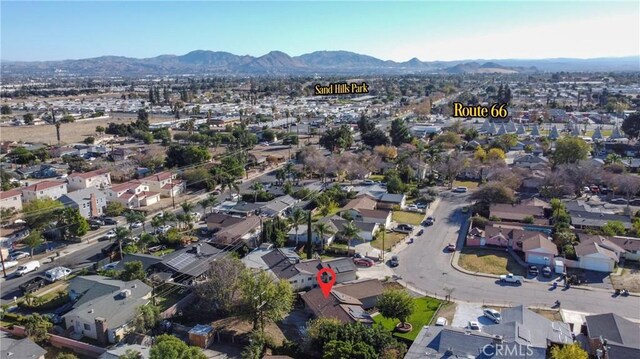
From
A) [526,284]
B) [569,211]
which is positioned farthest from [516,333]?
[569,211]

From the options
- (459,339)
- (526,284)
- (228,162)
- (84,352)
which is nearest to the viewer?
(459,339)

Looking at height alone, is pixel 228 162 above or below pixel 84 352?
above

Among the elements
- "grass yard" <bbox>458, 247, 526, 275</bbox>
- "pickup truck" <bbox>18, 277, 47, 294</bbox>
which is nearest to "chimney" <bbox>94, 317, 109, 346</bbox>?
"pickup truck" <bbox>18, 277, 47, 294</bbox>

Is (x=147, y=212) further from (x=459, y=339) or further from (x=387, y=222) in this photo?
(x=459, y=339)

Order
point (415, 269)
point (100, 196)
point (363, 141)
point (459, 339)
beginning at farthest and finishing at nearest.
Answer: point (363, 141) < point (100, 196) < point (415, 269) < point (459, 339)

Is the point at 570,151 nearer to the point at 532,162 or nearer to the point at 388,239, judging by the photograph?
the point at 532,162

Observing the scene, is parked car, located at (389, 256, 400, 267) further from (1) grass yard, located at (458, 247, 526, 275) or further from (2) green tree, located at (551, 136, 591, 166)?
(2) green tree, located at (551, 136, 591, 166)

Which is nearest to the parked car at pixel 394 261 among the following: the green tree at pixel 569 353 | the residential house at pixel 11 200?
the green tree at pixel 569 353

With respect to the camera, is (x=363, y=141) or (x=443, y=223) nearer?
(x=443, y=223)
